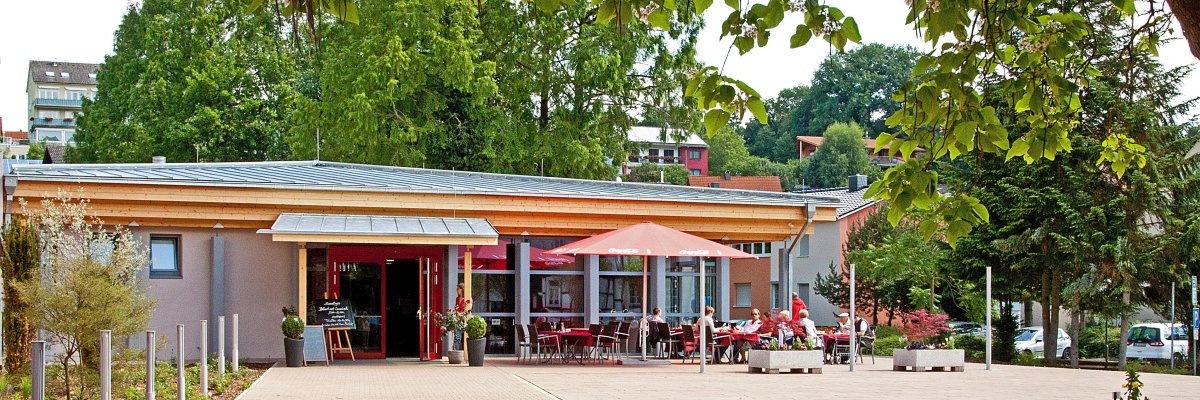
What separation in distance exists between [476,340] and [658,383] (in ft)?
12.8

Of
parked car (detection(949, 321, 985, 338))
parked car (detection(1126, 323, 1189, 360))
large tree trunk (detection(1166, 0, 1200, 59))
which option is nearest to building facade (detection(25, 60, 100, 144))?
parked car (detection(949, 321, 985, 338))

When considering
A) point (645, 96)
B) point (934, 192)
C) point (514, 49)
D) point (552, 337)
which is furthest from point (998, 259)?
point (934, 192)

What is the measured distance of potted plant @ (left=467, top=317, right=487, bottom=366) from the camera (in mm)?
19109

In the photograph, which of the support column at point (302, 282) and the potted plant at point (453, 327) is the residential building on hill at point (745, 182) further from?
the support column at point (302, 282)

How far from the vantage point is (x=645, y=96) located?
35.3 m

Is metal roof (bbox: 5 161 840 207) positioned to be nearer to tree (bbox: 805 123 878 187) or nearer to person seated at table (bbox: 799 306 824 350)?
person seated at table (bbox: 799 306 824 350)

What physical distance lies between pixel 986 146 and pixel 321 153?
103 ft

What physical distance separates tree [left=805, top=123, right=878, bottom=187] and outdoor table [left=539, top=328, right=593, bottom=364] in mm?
80617

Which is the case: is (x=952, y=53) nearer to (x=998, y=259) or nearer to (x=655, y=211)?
(x=655, y=211)

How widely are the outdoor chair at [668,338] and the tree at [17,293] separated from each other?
30.3 feet

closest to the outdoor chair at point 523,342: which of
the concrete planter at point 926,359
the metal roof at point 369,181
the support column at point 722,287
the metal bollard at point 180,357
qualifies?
the metal roof at point 369,181

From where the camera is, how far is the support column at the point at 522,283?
21453mm

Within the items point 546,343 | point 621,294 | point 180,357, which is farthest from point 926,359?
point 180,357

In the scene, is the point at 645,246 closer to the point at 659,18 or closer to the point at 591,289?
the point at 591,289
